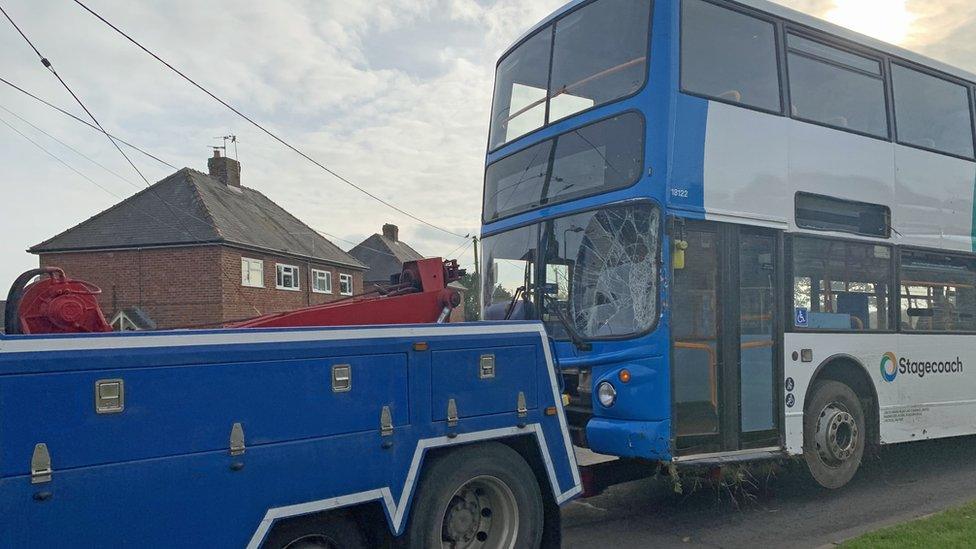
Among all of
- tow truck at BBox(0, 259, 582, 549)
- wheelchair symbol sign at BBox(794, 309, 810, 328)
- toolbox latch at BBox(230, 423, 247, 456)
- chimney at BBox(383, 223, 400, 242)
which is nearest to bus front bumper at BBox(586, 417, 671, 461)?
tow truck at BBox(0, 259, 582, 549)

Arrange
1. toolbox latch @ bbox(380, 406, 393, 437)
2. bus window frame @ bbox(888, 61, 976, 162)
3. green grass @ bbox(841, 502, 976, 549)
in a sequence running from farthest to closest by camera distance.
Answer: bus window frame @ bbox(888, 61, 976, 162) → green grass @ bbox(841, 502, 976, 549) → toolbox latch @ bbox(380, 406, 393, 437)

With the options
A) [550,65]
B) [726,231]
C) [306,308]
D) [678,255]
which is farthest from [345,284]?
[306,308]

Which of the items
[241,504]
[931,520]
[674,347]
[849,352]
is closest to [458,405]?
[241,504]

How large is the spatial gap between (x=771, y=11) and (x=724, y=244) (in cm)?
253

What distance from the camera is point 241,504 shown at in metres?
3.58

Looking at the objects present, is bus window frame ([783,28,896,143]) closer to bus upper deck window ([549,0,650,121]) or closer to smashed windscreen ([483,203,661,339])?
bus upper deck window ([549,0,650,121])

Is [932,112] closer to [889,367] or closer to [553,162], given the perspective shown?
[889,367]

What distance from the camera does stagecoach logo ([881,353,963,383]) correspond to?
7.95 m

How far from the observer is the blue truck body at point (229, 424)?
3.07 metres

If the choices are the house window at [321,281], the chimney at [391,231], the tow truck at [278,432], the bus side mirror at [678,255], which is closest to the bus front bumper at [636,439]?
the tow truck at [278,432]

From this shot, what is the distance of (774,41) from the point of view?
7.23 m

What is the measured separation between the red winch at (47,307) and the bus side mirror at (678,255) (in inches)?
171

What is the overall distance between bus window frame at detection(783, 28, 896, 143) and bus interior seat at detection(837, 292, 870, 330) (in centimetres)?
176

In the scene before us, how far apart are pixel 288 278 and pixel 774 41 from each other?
87.5ft
